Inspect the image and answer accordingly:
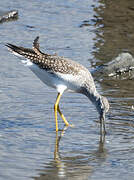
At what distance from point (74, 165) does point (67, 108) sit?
231cm

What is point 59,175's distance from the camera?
656 cm

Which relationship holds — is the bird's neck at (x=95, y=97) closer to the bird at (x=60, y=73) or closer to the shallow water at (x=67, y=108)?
the bird at (x=60, y=73)

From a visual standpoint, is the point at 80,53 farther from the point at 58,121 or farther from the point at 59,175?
the point at 59,175

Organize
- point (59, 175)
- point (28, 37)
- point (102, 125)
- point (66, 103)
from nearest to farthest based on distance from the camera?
point (59, 175) → point (102, 125) → point (66, 103) → point (28, 37)

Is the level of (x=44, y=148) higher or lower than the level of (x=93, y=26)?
lower

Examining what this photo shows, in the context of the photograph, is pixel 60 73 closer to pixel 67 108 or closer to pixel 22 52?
pixel 22 52

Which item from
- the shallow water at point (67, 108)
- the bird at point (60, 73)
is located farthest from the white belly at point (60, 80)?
the shallow water at point (67, 108)

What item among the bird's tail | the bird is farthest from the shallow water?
the bird's tail

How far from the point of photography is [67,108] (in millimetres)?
9078

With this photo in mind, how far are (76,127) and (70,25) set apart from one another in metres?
6.32

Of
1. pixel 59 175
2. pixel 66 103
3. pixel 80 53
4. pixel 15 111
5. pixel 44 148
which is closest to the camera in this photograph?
pixel 59 175

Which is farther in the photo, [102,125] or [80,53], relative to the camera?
[80,53]

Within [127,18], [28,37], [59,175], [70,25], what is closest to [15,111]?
[59,175]

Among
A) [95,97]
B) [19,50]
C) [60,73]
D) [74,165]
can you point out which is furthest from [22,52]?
[74,165]
